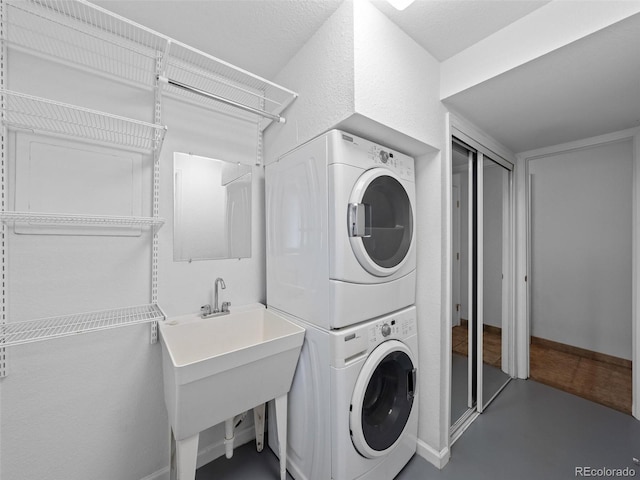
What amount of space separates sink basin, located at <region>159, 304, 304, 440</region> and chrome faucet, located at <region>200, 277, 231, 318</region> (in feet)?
0.11

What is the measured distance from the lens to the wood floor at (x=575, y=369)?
2.21 meters

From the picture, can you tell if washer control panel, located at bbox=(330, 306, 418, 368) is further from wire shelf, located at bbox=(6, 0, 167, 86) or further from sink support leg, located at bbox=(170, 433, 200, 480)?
wire shelf, located at bbox=(6, 0, 167, 86)

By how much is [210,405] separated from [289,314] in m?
0.60

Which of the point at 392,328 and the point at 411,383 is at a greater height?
the point at 392,328

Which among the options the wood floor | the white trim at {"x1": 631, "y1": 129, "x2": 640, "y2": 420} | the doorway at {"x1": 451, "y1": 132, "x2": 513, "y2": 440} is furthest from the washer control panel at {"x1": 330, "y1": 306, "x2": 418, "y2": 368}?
the white trim at {"x1": 631, "y1": 129, "x2": 640, "y2": 420}

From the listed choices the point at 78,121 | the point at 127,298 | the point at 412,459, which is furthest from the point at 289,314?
the point at 78,121

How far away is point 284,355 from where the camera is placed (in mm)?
1411

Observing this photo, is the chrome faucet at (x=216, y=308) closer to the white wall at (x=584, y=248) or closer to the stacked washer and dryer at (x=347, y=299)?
the stacked washer and dryer at (x=347, y=299)

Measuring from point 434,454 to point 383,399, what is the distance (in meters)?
0.51

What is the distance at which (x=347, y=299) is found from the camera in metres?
1.32

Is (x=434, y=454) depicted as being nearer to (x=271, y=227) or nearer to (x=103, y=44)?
(x=271, y=227)
